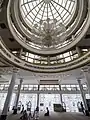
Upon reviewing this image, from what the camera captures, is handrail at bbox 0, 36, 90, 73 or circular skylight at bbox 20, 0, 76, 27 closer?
handrail at bbox 0, 36, 90, 73

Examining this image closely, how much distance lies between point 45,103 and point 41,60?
971cm

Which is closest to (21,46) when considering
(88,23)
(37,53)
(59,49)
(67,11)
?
(37,53)

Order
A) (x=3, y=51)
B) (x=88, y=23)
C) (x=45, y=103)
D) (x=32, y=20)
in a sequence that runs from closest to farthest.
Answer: (x=3, y=51)
(x=88, y=23)
(x=45, y=103)
(x=32, y=20)

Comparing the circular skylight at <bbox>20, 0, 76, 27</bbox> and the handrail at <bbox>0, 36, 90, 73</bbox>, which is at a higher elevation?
the circular skylight at <bbox>20, 0, 76, 27</bbox>

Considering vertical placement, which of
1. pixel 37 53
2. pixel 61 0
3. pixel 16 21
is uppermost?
pixel 61 0

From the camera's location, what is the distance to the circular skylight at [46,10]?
A: 18.7 meters

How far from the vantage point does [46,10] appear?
21109mm

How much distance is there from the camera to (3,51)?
35.2 feet

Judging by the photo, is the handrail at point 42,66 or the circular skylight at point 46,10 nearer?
the handrail at point 42,66

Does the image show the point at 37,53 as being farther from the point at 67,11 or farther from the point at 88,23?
the point at 67,11

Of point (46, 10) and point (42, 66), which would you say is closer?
point (42, 66)

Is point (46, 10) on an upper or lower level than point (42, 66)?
upper

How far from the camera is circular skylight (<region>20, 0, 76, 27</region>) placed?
61.4 feet

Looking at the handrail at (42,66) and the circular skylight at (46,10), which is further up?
the circular skylight at (46,10)
